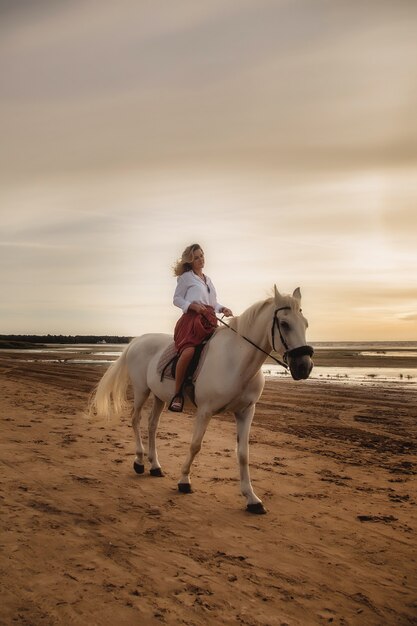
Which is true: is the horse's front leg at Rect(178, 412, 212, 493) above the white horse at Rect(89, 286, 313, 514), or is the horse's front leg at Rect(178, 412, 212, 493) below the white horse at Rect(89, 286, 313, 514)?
below

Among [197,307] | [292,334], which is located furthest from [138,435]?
[292,334]

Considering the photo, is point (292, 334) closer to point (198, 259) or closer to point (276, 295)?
point (276, 295)

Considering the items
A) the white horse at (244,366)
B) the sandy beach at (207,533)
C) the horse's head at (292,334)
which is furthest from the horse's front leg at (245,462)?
the horse's head at (292,334)

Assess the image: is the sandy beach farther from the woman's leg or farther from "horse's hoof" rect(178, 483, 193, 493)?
the woman's leg

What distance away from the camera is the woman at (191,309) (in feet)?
20.1

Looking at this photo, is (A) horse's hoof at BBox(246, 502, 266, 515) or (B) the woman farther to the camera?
(B) the woman

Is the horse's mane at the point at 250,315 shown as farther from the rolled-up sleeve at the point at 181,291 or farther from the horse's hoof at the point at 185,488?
the horse's hoof at the point at 185,488

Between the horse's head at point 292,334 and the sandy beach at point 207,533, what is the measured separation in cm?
161

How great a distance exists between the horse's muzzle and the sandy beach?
154 centimetres

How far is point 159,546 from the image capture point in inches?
166

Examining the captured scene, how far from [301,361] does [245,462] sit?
1565 mm

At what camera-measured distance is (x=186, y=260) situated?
6.54 metres

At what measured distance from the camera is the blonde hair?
6.52m

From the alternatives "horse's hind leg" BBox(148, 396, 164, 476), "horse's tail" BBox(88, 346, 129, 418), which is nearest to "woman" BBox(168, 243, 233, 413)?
"horse's hind leg" BBox(148, 396, 164, 476)
